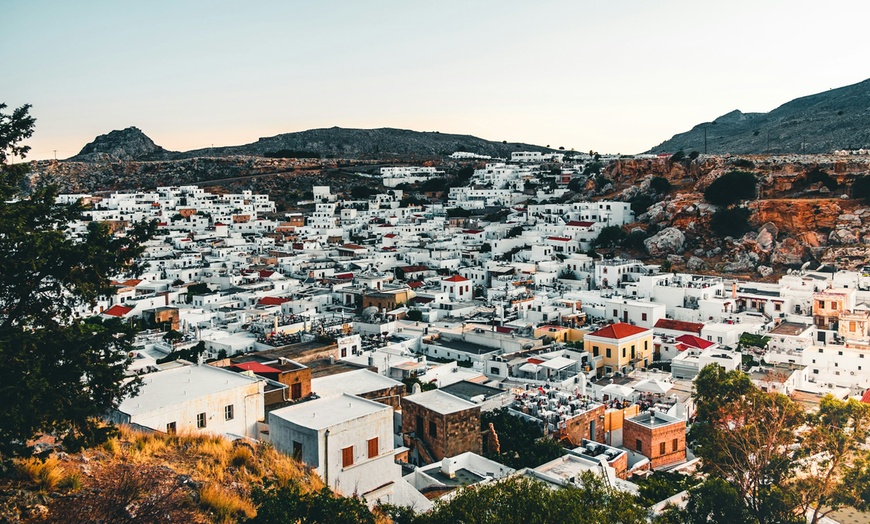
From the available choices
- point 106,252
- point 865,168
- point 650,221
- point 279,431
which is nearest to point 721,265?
point 650,221

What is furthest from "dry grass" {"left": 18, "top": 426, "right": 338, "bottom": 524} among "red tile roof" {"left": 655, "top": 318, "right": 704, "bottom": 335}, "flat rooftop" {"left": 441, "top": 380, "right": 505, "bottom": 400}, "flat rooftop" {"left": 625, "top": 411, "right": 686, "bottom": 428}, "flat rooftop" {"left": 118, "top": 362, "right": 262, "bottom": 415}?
"red tile roof" {"left": 655, "top": 318, "right": 704, "bottom": 335}

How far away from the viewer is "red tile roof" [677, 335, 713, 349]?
23558 mm

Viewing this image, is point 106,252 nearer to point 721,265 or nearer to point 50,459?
point 50,459

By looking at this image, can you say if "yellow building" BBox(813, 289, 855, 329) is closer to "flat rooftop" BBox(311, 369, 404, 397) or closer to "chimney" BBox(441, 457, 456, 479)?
"flat rooftop" BBox(311, 369, 404, 397)

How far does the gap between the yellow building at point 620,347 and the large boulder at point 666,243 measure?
19456 millimetres

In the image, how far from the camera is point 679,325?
26.3 metres

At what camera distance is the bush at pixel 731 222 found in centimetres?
4144

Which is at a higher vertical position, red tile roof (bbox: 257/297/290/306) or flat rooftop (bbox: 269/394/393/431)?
flat rooftop (bbox: 269/394/393/431)

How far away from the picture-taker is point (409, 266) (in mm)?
41344

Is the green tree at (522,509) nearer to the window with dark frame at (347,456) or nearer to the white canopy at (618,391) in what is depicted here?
the window with dark frame at (347,456)

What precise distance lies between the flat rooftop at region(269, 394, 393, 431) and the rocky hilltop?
105 meters

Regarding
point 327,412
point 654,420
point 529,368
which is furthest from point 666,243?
point 327,412

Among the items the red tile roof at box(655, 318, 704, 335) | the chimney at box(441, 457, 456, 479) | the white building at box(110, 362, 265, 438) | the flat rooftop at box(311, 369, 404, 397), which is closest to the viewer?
the white building at box(110, 362, 265, 438)

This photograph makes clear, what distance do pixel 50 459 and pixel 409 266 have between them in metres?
34.8
